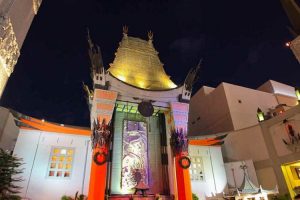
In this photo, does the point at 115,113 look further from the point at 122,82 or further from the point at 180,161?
the point at 180,161

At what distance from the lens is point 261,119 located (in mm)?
15039

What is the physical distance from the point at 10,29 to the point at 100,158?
7.01 meters

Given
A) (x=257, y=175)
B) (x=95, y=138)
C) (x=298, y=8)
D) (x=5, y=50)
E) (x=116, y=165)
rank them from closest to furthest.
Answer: (x=5, y=50), (x=298, y=8), (x=95, y=138), (x=116, y=165), (x=257, y=175)

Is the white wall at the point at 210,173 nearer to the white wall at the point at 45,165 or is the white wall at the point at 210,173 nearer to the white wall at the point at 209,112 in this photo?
the white wall at the point at 209,112

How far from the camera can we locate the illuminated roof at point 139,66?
40.7 ft

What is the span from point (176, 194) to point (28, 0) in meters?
9.49

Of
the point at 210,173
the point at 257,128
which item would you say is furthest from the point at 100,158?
the point at 257,128

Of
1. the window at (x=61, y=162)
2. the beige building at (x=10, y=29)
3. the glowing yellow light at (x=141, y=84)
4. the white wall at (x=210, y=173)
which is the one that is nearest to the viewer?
the beige building at (x=10, y=29)

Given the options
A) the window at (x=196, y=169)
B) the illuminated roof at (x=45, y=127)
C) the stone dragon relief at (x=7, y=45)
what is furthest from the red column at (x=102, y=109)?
the stone dragon relief at (x=7, y=45)

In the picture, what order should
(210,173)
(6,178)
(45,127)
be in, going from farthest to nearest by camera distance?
(210,173), (45,127), (6,178)

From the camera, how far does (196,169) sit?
1272 cm

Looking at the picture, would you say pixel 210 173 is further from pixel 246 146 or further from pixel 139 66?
pixel 139 66

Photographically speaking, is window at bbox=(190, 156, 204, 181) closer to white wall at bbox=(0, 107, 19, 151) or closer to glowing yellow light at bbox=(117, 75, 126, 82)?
glowing yellow light at bbox=(117, 75, 126, 82)

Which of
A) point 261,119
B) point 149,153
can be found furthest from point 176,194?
point 261,119
